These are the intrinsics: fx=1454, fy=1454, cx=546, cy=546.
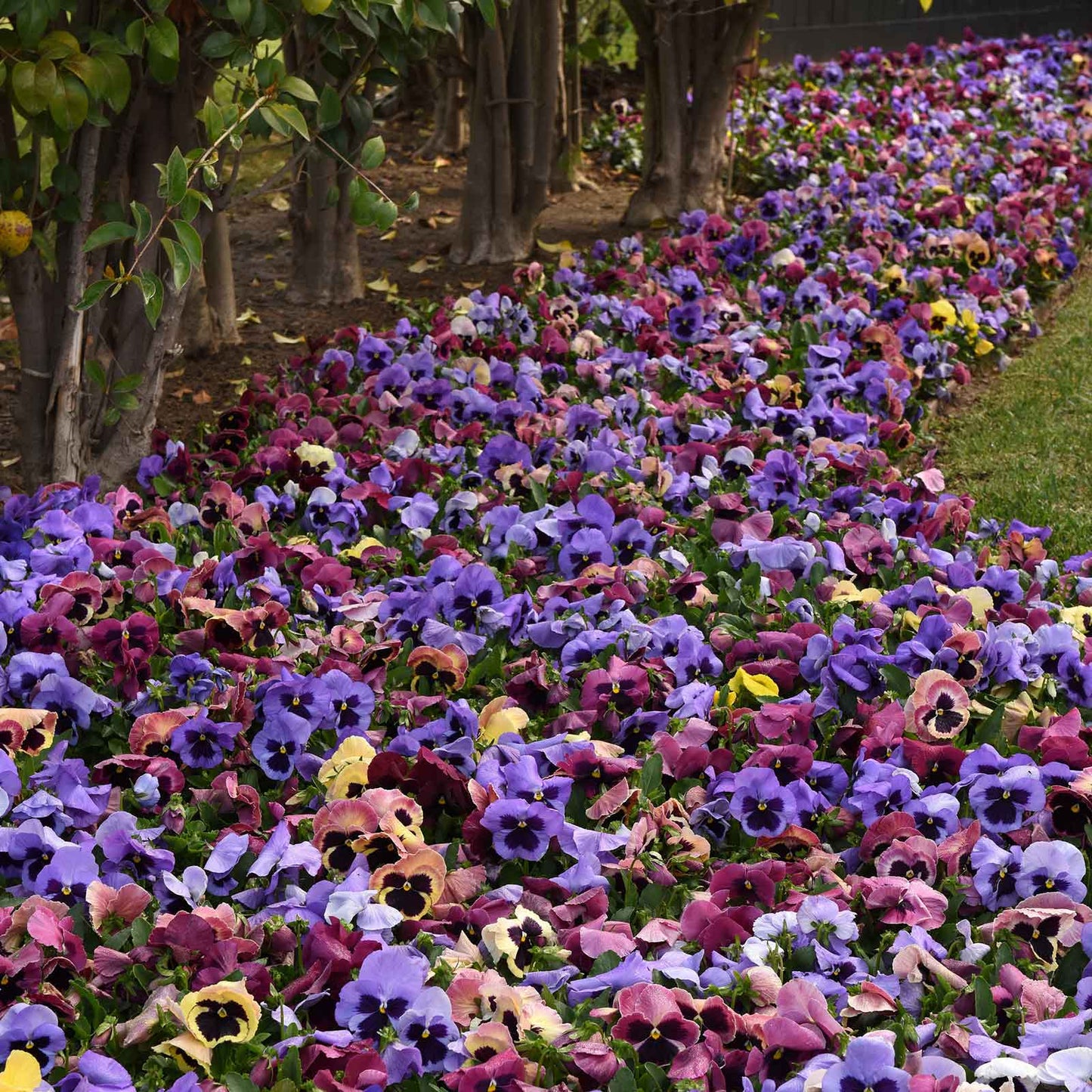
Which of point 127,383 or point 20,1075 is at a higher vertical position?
point 127,383

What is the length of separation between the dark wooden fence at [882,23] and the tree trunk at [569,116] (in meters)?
4.01

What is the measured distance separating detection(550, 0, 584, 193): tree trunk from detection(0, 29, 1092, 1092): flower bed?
2.74m

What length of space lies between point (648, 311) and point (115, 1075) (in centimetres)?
352

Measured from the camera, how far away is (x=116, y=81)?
3.16 metres

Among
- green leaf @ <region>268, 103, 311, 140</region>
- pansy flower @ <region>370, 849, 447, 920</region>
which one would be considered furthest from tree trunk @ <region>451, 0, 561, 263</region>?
pansy flower @ <region>370, 849, 447, 920</region>

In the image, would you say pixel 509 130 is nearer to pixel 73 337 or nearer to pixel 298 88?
pixel 73 337

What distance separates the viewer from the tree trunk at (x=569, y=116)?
6.98 m

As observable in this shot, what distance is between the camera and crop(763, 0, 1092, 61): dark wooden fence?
441 inches

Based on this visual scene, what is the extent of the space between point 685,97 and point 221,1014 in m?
5.21

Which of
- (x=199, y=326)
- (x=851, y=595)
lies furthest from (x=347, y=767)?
(x=199, y=326)

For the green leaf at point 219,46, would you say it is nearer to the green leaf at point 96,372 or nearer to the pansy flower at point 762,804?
the green leaf at point 96,372

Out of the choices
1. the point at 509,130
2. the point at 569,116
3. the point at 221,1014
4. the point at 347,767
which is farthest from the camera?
the point at 569,116

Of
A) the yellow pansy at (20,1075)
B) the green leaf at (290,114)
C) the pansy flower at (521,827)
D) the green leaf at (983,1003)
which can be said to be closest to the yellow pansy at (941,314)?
the green leaf at (290,114)

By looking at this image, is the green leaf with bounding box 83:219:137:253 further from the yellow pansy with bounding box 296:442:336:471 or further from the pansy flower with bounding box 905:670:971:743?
the pansy flower with bounding box 905:670:971:743
